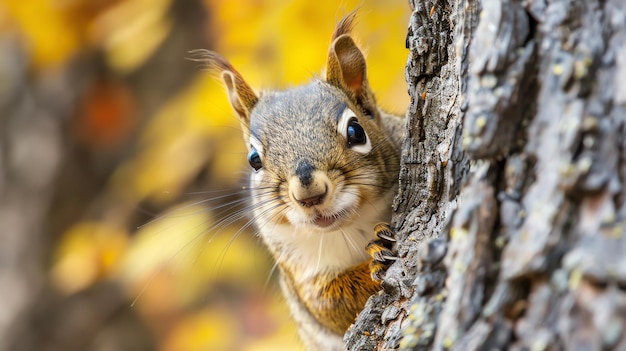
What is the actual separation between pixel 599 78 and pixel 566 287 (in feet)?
1.08

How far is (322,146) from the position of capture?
1941 millimetres

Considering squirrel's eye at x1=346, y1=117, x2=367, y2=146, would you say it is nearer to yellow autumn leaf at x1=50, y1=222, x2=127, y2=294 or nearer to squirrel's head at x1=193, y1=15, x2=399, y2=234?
squirrel's head at x1=193, y1=15, x2=399, y2=234

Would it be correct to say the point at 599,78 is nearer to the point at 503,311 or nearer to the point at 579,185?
the point at 579,185

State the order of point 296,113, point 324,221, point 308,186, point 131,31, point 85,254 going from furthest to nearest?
point 85,254 → point 131,31 → point 296,113 → point 324,221 → point 308,186

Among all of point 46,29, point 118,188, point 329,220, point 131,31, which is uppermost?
point 46,29

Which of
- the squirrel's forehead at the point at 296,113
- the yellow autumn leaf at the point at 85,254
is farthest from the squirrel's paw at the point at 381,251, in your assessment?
the yellow autumn leaf at the point at 85,254

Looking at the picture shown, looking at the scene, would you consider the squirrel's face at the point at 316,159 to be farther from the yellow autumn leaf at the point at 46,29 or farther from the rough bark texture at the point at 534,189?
the yellow autumn leaf at the point at 46,29

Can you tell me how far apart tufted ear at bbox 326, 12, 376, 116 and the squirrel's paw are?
1.94 feet

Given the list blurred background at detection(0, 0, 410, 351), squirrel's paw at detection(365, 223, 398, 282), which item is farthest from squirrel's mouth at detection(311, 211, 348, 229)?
blurred background at detection(0, 0, 410, 351)

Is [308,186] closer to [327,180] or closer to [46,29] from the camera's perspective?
[327,180]

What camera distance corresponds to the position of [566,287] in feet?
3.13

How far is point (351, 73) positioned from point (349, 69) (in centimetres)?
2

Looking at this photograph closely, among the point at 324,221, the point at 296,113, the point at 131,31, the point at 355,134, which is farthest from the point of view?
the point at 131,31

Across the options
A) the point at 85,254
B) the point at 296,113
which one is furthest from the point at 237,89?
the point at 85,254
